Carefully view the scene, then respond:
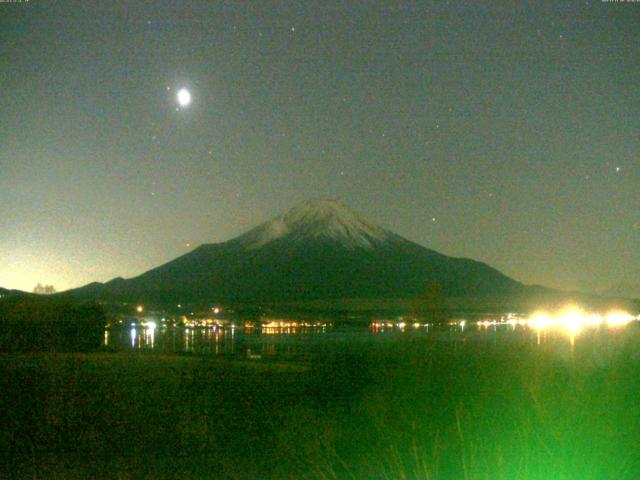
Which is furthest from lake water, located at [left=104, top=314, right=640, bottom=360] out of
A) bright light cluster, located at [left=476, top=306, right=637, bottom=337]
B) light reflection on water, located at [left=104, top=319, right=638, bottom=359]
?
bright light cluster, located at [left=476, top=306, right=637, bottom=337]

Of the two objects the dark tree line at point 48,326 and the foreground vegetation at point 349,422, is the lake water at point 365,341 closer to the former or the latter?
the dark tree line at point 48,326

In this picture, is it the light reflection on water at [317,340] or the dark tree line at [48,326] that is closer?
the light reflection on water at [317,340]

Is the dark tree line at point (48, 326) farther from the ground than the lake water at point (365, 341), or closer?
farther from the ground

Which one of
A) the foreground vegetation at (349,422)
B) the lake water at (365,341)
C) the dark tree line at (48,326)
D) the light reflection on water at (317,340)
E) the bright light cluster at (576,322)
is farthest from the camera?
the bright light cluster at (576,322)

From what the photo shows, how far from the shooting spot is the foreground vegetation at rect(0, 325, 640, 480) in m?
9.76

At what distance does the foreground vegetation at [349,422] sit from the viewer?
9758 mm

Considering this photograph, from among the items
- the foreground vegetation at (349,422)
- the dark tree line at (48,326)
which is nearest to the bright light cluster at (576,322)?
the dark tree line at (48,326)

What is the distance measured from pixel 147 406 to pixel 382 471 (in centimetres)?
741

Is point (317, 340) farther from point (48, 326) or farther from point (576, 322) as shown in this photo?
point (576, 322)

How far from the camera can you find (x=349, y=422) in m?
14.0

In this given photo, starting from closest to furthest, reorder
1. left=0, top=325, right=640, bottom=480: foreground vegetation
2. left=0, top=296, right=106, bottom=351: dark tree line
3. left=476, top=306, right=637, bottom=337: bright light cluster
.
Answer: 1. left=0, top=325, right=640, bottom=480: foreground vegetation
2. left=0, top=296, right=106, bottom=351: dark tree line
3. left=476, top=306, right=637, bottom=337: bright light cluster

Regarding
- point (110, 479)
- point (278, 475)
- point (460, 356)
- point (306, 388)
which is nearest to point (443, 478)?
point (278, 475)

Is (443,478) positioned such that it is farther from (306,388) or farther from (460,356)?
(460,356)

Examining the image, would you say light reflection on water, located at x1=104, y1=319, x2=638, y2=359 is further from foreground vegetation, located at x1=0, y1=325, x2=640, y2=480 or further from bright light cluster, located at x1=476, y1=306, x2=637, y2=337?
foreground vegetation, located at x1=0, y1=325, x2=640, y2=480
